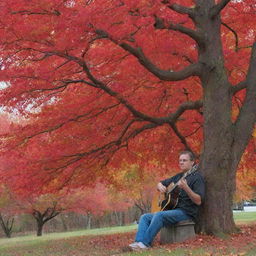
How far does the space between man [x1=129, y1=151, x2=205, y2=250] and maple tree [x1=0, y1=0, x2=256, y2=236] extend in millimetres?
1213

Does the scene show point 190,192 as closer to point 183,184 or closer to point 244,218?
point 183,184

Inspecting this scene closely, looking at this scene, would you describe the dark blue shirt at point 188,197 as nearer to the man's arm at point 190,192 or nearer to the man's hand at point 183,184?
the man's arm at point 190,192

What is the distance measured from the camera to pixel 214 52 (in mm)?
8844

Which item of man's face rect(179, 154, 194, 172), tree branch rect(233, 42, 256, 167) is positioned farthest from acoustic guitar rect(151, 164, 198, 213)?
tree branch rect(233, 42, 256, 167)

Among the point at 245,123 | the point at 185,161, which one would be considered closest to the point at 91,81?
the point at 245,123

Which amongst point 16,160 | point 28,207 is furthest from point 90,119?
point 28,207

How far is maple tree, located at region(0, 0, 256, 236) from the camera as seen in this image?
813 cm

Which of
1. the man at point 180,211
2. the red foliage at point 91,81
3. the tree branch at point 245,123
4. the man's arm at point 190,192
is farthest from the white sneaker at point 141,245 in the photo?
the red foliage at point 91,81

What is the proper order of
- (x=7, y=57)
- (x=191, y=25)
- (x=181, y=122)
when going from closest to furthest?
(x=7, y=57), (x=191, y=25), (x=181, y=122)

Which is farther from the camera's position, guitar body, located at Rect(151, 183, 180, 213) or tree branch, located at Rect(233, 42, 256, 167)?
tree branch, located at Rect(233, 42, 256, 167)

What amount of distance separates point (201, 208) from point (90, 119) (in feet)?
13.6

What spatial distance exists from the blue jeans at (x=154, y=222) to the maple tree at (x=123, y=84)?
1.40 metres

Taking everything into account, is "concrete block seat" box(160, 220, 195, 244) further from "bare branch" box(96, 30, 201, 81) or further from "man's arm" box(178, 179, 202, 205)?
"bare branch" box(96, 30, 201, 81)

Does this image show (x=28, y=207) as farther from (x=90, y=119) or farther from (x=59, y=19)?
(x=59, y=19)
